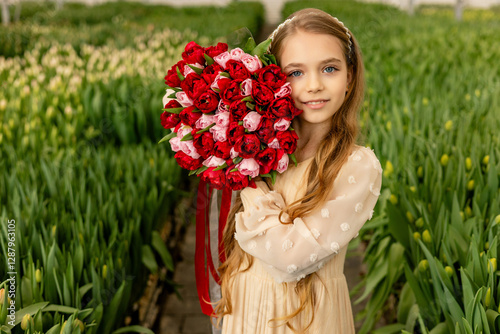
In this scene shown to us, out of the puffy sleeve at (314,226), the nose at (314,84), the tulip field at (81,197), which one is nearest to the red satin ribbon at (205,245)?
the puffy sleeve at (314,226)

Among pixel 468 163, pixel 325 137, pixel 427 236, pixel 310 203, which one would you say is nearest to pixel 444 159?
pixel 468 163

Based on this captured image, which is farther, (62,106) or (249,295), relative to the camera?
(62,106)

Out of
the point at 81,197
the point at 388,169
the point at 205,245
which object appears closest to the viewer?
the point at 205,245

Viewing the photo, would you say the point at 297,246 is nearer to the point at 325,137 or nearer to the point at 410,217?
the point at 325,137

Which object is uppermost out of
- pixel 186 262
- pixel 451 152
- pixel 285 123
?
pixel 285 123

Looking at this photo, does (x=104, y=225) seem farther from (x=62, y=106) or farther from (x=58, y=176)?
(x=62, y=106)

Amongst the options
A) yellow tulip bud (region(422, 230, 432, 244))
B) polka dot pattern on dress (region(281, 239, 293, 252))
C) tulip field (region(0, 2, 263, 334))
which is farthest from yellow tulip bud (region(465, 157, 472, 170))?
tulip field (region(0, 2, 263, 334))

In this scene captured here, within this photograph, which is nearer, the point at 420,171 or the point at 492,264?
the point at 492,264

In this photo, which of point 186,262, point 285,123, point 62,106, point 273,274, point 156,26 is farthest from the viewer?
point 156,26

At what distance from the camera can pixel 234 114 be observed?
125 cm

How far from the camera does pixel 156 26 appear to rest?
33.9 feet

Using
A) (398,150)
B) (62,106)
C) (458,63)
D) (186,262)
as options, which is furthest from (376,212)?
(458,63)

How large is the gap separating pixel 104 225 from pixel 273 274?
41.6 inches

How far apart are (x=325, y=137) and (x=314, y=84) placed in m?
0.18
